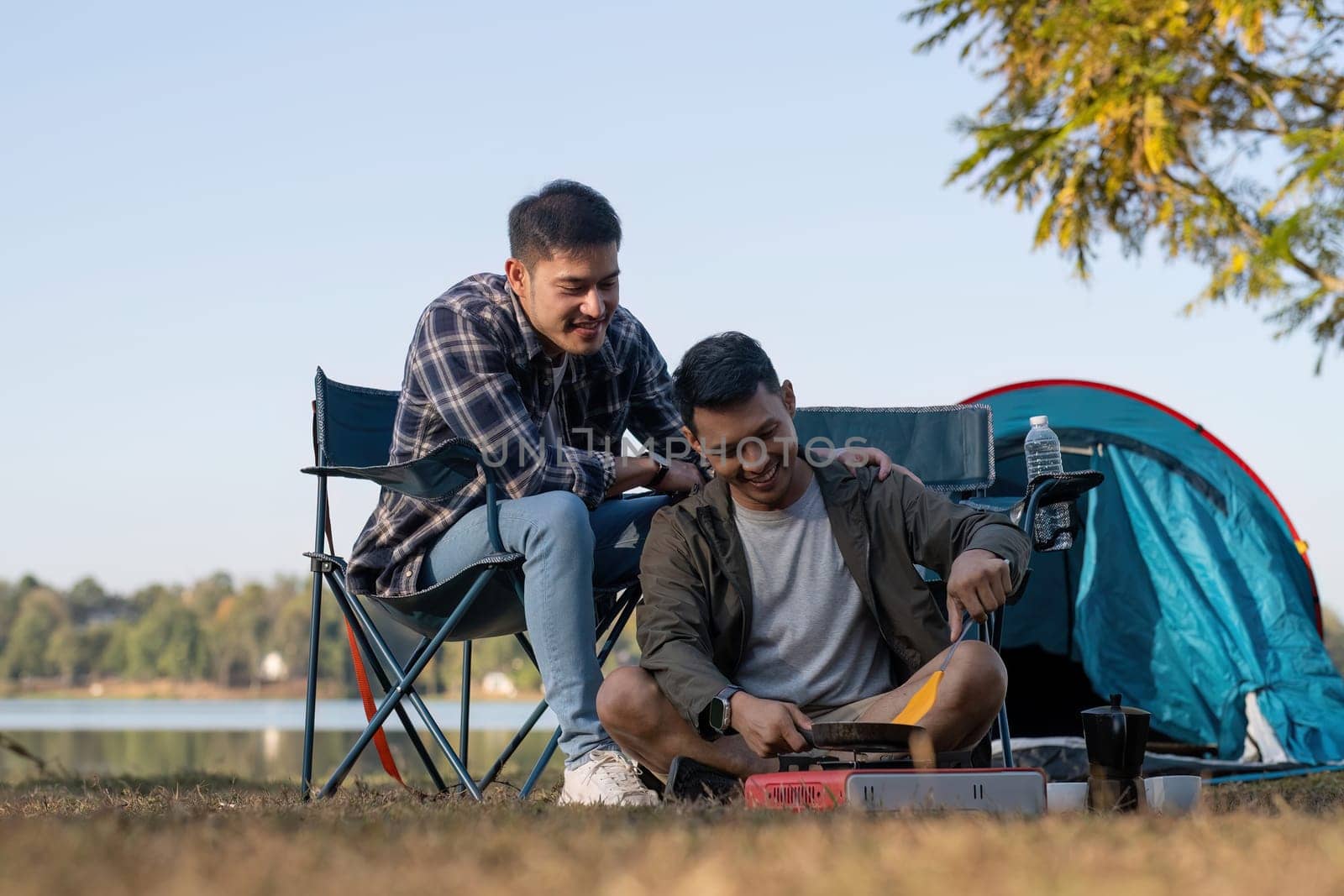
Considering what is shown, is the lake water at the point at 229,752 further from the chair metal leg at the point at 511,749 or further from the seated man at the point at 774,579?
the seated man at the point at 774,579

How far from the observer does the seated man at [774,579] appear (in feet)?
8.23

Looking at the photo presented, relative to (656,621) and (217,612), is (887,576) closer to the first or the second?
(656,621)

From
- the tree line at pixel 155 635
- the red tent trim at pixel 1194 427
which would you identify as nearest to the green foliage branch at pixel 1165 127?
the red tent trim at pixel 1194 427

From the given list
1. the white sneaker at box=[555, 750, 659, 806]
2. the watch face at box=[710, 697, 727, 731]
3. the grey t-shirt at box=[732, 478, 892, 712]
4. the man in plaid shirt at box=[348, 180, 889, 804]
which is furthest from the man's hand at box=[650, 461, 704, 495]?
the watch face at box=[710, 697, 727, 731]

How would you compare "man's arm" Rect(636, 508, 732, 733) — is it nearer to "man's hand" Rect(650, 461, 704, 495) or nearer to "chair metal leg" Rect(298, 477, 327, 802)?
"man's hand" Rect(650, 461, 704, 495)

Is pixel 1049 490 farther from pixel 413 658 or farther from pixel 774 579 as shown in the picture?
pixel 413 658

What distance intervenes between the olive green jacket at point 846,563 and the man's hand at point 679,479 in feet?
1.15

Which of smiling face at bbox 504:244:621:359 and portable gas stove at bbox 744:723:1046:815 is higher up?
smiling face at bbox 504:244:621:359

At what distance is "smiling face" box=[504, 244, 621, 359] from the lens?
296 cm

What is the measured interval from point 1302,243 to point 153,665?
47576 mm

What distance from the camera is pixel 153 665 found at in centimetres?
4956

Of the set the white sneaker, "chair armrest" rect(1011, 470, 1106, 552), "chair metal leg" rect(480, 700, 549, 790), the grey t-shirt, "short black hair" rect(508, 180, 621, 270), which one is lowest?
"chair metal leg" rect(480, 700, 549, 790)

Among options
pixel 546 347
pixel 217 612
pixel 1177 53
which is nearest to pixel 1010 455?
pixel 546 347

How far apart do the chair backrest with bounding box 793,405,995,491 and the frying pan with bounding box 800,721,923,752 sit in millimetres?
1681
